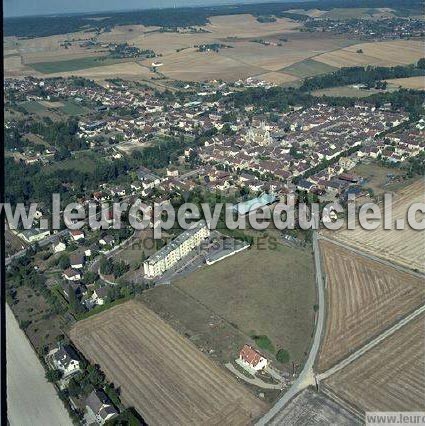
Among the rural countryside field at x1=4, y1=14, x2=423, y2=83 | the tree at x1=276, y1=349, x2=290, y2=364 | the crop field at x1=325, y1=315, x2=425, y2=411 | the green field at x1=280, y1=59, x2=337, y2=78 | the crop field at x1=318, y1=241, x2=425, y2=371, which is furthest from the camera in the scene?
the rural countryside field at x1=4, y1=14, x2=423, y2=83

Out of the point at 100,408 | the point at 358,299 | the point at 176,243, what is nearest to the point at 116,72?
the point at 176,243

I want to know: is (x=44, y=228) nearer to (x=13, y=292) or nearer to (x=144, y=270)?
(x=13, y=292)

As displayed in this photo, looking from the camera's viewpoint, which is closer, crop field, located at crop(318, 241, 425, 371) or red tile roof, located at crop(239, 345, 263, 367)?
red tile roof, located at crop(239, 345, 263, 367)

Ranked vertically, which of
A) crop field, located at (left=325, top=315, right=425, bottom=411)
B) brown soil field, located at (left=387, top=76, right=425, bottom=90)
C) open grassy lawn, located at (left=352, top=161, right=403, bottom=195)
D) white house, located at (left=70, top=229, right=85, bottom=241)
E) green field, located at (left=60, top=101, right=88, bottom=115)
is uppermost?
brown soil field, located at (left=387, top=76, right=425, bottom=90)

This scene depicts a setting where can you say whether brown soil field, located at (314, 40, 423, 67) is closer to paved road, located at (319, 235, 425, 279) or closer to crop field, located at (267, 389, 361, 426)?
paved road, located at (319, 235, 425, 279)

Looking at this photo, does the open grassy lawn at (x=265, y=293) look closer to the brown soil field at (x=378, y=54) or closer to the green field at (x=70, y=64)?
the brown soil field at (x=378, y=54)

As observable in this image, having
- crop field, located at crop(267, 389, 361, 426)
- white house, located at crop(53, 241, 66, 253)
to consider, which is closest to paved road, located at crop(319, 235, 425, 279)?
crop field, located at crop(267, 389, 361, 426)
